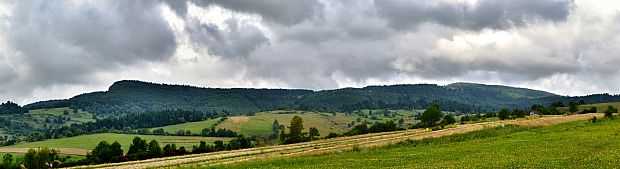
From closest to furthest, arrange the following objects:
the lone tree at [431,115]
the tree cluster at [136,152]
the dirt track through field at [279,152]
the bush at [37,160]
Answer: the dirt track through field at [279,152] < the tree cluster at [136,152] < the bush at [37,160] < the lone tree at [431,115]

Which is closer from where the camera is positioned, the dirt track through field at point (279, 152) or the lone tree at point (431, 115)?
the dirt track through field at point (279, 152)

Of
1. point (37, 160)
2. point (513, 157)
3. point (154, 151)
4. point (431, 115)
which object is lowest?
point (37, 160)

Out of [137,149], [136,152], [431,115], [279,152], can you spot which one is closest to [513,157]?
[279,152]

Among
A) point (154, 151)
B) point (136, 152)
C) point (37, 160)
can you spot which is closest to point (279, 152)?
point (154, 151)

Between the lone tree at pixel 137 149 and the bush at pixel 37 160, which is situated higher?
the lone tree at pixel 137 149

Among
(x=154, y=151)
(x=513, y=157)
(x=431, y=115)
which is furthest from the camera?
(x=431, y=115)

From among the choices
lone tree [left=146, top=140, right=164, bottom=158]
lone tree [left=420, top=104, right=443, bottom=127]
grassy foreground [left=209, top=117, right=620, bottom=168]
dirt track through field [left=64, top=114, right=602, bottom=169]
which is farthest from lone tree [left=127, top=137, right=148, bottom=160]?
lone tree [left=420, top=104, right=443, bottom=127]

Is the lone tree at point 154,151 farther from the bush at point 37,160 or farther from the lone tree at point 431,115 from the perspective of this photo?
the lone tree at point 431,115

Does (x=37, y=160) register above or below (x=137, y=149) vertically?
below

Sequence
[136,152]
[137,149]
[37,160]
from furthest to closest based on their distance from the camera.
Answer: [37,160] → [137,149] → [136,152]

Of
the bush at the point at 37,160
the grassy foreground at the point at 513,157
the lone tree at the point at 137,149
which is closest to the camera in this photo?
the grassy foreground at the point at 513,157

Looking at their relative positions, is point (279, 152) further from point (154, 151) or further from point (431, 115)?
point (431, 115)

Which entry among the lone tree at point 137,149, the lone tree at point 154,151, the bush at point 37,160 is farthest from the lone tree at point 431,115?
the bush at point 37,160

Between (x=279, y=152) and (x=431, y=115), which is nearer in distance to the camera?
(x=279, y=152)
